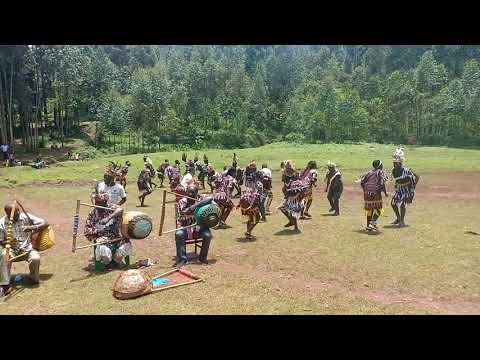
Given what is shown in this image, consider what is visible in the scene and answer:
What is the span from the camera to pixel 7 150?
41.8m

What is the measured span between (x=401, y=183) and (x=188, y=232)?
24.9 feet

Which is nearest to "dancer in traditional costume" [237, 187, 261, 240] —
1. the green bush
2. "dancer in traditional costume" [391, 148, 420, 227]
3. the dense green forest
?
"dancer in traditional costume" [391, 148, 420, 227]

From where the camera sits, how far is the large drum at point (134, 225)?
1066cm

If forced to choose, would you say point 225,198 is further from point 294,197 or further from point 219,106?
point 219,106

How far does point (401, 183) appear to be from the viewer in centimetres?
1527

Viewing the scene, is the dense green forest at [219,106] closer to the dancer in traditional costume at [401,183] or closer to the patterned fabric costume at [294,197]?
the patterned fabric costume at [294,197]

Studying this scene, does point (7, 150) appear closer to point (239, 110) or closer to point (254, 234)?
point (254, 234)

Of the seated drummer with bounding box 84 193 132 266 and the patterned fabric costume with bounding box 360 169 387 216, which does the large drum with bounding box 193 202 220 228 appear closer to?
the seated drummer with bounding box 84 193 132 266

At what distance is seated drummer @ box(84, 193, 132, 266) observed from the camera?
10867 mm

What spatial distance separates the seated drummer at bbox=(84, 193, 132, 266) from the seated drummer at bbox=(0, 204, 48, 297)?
3.60ft

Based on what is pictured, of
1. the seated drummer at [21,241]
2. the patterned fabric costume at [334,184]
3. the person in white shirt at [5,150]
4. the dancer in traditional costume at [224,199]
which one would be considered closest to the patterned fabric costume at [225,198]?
the dancer in traditional costume at [224,199]

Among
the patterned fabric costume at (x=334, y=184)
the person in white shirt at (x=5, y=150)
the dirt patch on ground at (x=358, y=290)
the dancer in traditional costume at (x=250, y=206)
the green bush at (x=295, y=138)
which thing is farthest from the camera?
the green bush at (x=295, y=138)

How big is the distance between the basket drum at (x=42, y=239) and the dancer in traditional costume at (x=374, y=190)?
914 cm

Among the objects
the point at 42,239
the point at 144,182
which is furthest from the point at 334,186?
the point at 42,239
